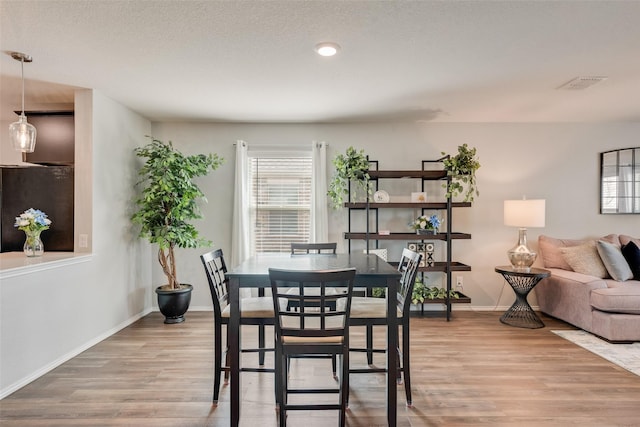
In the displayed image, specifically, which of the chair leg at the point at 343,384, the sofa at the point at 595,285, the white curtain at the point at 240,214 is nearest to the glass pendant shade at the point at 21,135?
the white curtain at the point at 240,214

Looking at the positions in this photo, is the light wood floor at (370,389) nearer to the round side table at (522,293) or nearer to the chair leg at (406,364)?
the chair leg at (406,364)

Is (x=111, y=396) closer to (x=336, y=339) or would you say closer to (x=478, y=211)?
(x=336, y=339)

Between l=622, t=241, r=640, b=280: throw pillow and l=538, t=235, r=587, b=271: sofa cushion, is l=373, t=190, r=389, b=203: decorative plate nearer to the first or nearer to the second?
l=538, t=235, r=587, b=271: sofa cushion

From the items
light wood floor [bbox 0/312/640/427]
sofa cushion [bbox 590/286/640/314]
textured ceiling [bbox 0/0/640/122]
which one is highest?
textured ceiling [bbox 0/0/640/122]

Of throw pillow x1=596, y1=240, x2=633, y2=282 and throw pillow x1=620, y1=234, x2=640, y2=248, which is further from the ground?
throw pillow x1=620, y1=234, x2=640, y2=248

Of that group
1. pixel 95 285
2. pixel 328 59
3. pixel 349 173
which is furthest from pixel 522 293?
pixel 95 285

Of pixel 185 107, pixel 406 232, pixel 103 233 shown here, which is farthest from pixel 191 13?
pixel 406 232

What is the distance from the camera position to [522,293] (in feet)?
13.1

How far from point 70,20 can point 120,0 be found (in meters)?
0.46

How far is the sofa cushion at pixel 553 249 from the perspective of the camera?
4.20 meters

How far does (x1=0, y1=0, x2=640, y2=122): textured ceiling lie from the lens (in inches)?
79.6

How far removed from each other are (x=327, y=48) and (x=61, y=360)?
326cm

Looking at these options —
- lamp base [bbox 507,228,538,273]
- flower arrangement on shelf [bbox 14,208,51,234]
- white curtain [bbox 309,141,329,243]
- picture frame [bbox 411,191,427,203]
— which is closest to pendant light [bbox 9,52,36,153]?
flower arrangement on shelf [bbox 14,208,51,234]

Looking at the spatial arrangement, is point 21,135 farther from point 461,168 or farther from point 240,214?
point 461,168
